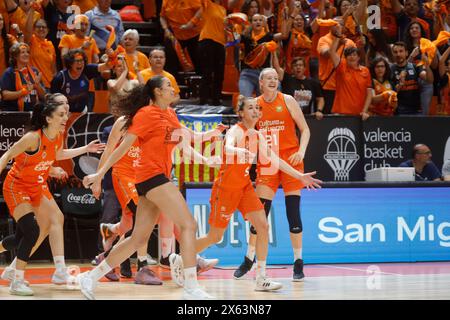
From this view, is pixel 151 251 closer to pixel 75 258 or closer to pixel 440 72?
pixel 75 258

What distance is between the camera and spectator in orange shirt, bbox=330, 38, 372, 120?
41.7 ft

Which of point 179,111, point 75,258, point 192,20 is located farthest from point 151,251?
point 192,20

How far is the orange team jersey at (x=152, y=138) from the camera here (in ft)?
23.7

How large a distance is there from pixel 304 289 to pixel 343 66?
17.8 ft

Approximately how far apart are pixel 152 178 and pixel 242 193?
1.31 metres

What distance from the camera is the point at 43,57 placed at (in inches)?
504

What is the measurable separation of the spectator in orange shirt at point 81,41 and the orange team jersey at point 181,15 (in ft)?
5.41

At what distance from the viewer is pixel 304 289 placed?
827 cm

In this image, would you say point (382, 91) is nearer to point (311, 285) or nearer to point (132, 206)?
point (311, 285)

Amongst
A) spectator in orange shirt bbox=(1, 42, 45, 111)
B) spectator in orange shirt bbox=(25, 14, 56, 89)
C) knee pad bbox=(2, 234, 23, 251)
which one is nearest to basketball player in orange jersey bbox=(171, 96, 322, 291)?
knee pad bbox=(2, 234, 23, 251)

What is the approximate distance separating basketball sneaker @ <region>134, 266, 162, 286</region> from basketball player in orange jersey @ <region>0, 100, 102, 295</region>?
891 millimetres

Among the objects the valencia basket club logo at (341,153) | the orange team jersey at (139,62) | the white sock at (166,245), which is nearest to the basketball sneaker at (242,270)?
the white sock at (166,245)

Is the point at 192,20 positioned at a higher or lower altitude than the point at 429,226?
higher

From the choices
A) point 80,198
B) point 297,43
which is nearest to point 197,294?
point 80,198
